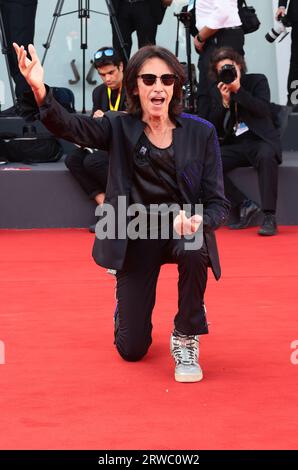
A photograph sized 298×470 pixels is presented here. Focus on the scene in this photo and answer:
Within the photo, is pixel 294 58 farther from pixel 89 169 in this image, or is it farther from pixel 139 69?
pixel 139 69

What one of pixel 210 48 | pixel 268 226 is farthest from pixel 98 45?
pixel 268 226

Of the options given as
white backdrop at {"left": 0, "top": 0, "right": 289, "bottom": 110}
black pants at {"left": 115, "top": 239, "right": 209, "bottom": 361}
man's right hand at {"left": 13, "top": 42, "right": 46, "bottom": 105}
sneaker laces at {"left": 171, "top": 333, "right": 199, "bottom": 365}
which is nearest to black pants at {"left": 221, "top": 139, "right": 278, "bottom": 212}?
white backdrop at {"left": 0, "top": 0, "right": 289, "bottom": 110}

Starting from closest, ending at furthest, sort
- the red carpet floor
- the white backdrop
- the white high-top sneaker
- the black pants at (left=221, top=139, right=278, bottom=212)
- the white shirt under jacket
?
the red carpet floor → the white high-top sneaker → the black pants at (left=221, top=139, right=278, bottom=212) → the white shirt under jacket → the white backdrop

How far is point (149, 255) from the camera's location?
3605 millimetres

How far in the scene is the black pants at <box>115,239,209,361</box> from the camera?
3467 millimetres

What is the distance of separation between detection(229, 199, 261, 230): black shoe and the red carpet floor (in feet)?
3.59

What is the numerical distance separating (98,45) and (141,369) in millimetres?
5840

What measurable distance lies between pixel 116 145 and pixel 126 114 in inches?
5.1

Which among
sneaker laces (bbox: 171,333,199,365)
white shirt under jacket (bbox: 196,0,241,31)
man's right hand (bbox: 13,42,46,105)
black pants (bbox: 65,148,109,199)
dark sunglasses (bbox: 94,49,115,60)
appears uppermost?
man's right hand (bbox: 13,42,46,105)

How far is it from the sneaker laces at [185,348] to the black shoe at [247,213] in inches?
127

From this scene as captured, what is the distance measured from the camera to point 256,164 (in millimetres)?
6660

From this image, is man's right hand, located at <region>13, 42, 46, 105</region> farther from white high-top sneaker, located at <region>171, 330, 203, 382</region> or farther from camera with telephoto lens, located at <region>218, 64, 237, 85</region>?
camera with telephoto lens, located at <region>218, 64, 237, 85</region>
